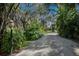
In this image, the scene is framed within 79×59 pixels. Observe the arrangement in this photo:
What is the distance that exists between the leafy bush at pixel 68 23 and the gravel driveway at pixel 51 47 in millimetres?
109

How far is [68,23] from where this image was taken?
4797mm

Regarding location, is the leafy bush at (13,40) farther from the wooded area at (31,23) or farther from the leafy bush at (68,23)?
the leafy bush at (68,23)

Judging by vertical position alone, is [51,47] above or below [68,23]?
below

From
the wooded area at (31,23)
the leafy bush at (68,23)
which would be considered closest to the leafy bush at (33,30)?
the wooded area at (31,23)

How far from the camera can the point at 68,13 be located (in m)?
4.79

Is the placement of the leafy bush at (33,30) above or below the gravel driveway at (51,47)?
above

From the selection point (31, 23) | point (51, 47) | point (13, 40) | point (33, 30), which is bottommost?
point (51, 47)

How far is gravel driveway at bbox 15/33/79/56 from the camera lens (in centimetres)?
473

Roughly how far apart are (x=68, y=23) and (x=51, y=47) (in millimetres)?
471

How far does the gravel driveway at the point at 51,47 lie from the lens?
15.5 feet

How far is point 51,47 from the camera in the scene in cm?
478

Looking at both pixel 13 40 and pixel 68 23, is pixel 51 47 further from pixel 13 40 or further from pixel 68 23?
pixel 13 40

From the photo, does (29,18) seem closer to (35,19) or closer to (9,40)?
(35,19)

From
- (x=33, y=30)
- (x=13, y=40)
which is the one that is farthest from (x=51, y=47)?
(x=13, y=40)
